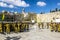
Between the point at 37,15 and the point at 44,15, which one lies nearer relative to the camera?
the point at 44,15

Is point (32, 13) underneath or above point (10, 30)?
above

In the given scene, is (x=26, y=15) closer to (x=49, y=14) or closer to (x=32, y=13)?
(x=32, y=13)

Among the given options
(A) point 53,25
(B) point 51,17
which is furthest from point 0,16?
(B) point 51,17

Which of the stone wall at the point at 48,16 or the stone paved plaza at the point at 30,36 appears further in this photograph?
the stone wall at the point at 48,16

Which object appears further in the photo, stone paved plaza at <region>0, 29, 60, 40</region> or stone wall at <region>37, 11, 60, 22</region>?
stone wall at <region>37, 11, 60, 22</region>

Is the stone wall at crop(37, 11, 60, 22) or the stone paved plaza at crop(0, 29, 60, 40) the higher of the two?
the stone wall at crop(37, 11, 60, 22)

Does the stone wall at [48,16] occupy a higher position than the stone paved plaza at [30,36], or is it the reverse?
the stone wall at [48,16]

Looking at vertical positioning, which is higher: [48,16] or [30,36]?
[48,16]

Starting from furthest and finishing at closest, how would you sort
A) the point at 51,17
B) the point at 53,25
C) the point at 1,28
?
the point at 51,17 < the point at 53,25 < the point at 1,28

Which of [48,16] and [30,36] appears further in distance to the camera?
[48,16]

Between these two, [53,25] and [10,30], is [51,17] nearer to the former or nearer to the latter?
[53,25]

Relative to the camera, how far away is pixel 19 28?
2069 cm

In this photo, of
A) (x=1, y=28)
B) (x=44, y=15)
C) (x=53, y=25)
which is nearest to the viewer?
(x=1, y=28)

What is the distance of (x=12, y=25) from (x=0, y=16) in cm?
1149
